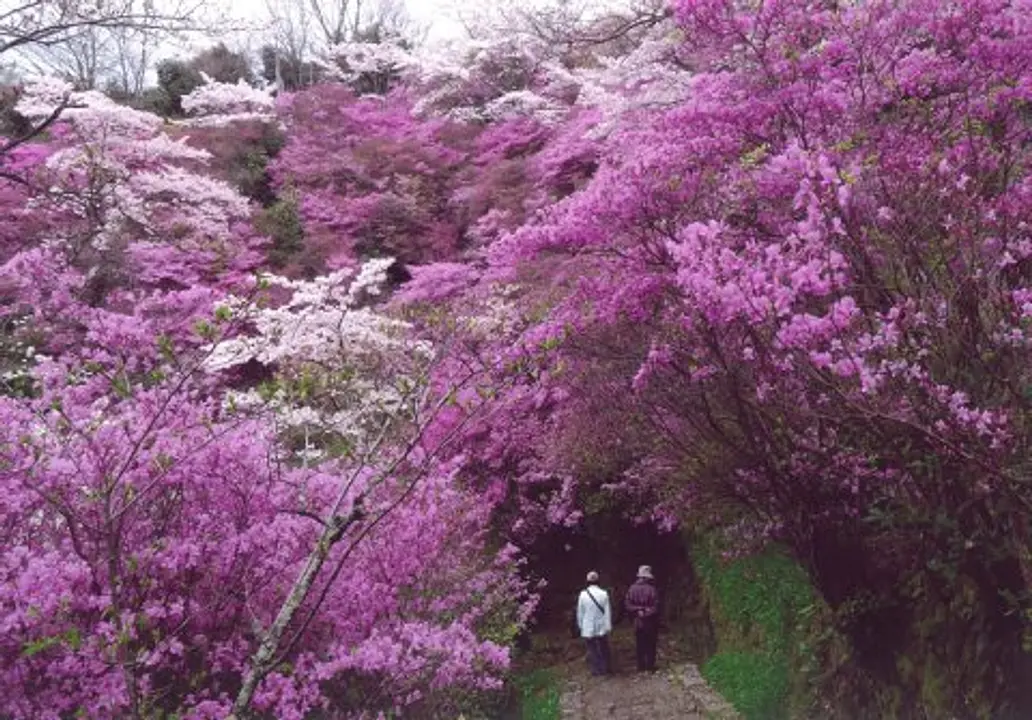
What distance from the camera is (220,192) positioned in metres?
16.0

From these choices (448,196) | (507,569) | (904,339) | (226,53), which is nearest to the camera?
(904,339)

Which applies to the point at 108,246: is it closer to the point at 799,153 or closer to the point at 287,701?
the point at 287,701

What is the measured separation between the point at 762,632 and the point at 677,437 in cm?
247

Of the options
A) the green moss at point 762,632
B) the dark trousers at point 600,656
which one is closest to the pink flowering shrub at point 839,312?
the green moss at point 762,632

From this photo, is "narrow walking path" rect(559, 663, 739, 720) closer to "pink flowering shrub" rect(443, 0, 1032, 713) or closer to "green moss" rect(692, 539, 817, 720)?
"green moss" rect(692, 539, 817, 720)

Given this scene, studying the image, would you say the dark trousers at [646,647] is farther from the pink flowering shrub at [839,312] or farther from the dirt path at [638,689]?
the pink flowering shrub at [839,312]

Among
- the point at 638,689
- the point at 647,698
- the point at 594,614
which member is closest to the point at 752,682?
the point at 647,698

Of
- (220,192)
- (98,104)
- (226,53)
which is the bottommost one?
(220,192)

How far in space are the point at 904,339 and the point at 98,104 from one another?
15094mm

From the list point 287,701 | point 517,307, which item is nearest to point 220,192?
point 517,307

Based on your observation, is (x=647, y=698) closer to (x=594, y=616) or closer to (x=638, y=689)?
(x=638, y=689)

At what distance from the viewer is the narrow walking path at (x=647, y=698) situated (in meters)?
7.14

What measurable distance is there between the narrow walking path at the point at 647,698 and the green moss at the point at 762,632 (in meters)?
0.15

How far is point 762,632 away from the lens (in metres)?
7.34
